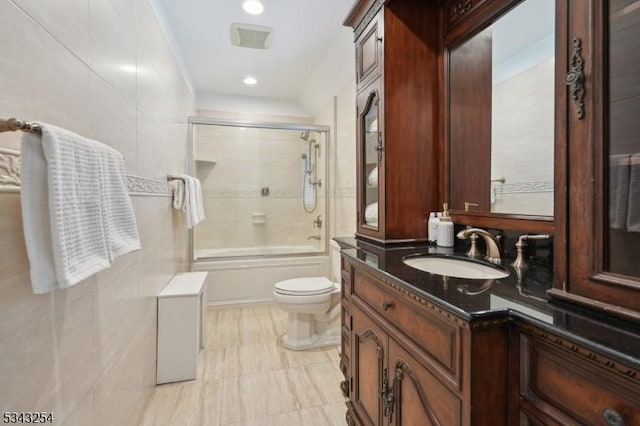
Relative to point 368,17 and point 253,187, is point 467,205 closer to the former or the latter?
point 368,17

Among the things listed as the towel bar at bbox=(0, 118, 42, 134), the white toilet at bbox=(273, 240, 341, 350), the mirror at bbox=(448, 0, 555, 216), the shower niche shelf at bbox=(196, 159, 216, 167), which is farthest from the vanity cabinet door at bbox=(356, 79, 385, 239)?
the shower niche shelf at bbox=(196, 159, 216, 167)

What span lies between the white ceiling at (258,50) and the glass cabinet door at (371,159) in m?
0.89

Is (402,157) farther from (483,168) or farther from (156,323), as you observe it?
(156,323)

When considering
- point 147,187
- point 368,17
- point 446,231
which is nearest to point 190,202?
point 147,187

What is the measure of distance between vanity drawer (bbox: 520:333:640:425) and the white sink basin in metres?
0.48

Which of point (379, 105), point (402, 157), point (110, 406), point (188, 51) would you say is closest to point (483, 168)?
point (402, 157)

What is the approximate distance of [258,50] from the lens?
263 cm

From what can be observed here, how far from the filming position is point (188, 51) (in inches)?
104

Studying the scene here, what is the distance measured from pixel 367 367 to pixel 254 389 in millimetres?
922

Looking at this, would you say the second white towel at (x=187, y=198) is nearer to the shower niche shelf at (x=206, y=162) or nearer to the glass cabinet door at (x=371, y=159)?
the shower niche shelf at (x=206, y=162)

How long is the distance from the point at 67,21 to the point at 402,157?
138 cm

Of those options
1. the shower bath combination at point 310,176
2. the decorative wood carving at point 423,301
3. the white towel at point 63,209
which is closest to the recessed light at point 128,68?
the white towel at point 63,209

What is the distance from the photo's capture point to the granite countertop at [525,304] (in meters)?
0.52

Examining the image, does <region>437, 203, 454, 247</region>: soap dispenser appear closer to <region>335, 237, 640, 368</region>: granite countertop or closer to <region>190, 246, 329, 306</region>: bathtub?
<region>335, 237, 640, 368</region>: granite countertop
